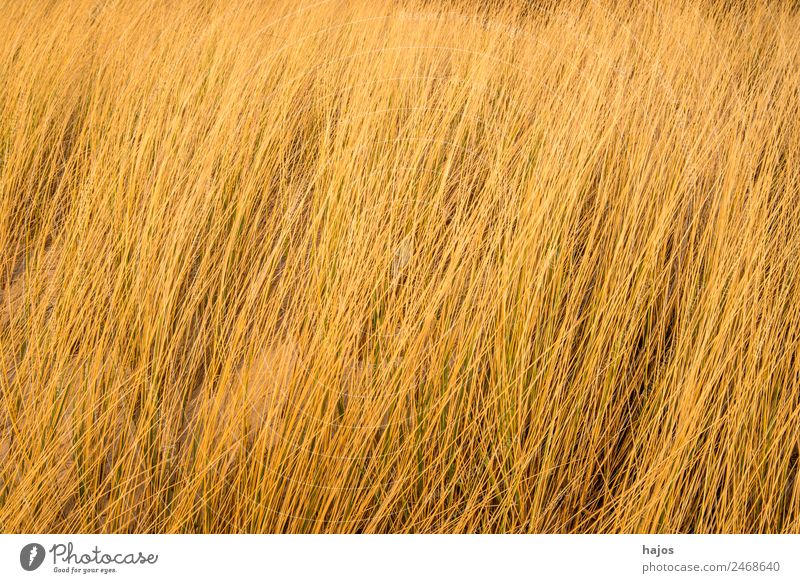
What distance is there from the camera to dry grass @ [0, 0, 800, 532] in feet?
3.34

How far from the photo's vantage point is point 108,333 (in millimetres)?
1138

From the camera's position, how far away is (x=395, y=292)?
118cm

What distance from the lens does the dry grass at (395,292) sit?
1018 mm
